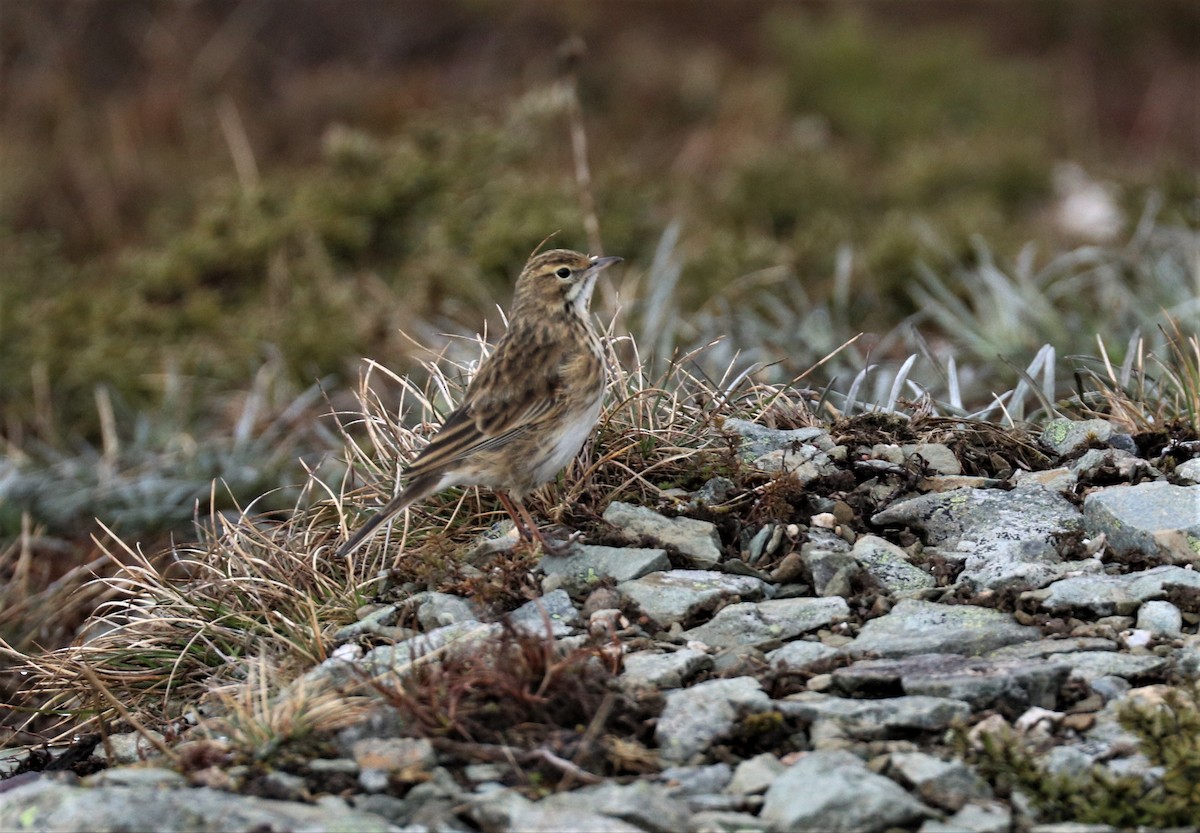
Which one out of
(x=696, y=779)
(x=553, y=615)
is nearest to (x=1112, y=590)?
(x=696, y=779)

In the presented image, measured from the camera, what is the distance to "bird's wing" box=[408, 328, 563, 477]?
5.16 meters

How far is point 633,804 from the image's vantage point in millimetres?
3789

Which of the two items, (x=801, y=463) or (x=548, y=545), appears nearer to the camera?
(x=548, y=545)

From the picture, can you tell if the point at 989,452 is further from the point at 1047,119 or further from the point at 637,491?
the point at 1047,119

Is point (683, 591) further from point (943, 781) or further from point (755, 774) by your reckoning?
point (943, 781)

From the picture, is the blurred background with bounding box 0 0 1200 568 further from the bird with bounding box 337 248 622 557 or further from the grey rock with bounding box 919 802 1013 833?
the grey rock with bounding box 919 802 1013 833

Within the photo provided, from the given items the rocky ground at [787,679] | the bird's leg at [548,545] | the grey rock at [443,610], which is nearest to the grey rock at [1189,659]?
the rocky ground at [787,679]

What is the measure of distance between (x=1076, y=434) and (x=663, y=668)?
7.21 ft

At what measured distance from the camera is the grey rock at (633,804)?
3.76 m

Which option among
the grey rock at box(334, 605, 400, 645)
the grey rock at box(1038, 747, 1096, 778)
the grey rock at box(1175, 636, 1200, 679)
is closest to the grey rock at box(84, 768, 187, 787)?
the grey rock at box(334, 605, 400, 645)

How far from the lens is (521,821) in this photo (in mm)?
3760

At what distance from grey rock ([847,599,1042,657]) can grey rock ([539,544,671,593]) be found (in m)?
0.74

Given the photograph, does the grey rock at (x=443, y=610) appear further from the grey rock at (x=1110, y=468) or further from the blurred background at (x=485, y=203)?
the grey rock at (x=1110, y=468)

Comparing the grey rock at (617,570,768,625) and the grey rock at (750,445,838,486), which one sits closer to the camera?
the grey rock at (617,570,768,625)
